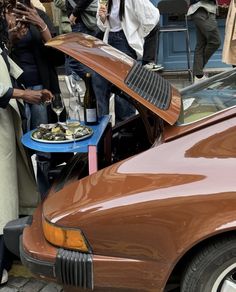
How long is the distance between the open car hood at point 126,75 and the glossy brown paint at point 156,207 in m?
0.25

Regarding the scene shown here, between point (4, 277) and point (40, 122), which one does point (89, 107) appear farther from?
point (4, 277)

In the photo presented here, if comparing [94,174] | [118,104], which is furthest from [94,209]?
[118,104]

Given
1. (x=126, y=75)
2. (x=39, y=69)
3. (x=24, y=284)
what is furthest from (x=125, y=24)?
(x=24, y=284)

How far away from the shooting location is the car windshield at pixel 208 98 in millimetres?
2609

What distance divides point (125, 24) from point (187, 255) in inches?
135

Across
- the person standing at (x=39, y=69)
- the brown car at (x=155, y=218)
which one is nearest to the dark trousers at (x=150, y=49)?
the person standing at (x=39, y=69)

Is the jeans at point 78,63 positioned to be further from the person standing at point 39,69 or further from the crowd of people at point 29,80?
the person standing at point 39,69

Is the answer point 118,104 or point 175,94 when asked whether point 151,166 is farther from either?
point 118,104

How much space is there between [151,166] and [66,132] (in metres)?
0.87

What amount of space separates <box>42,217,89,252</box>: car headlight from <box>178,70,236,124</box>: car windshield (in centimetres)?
77

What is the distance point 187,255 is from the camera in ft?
7.61

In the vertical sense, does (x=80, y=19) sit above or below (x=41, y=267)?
above

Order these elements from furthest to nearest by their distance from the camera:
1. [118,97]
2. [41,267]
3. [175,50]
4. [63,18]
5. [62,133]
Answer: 1. [175,50]
2. [63,18]
3. [118,97]
4. [62,133]
5. [41,267]

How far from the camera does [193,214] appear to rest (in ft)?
7.13
